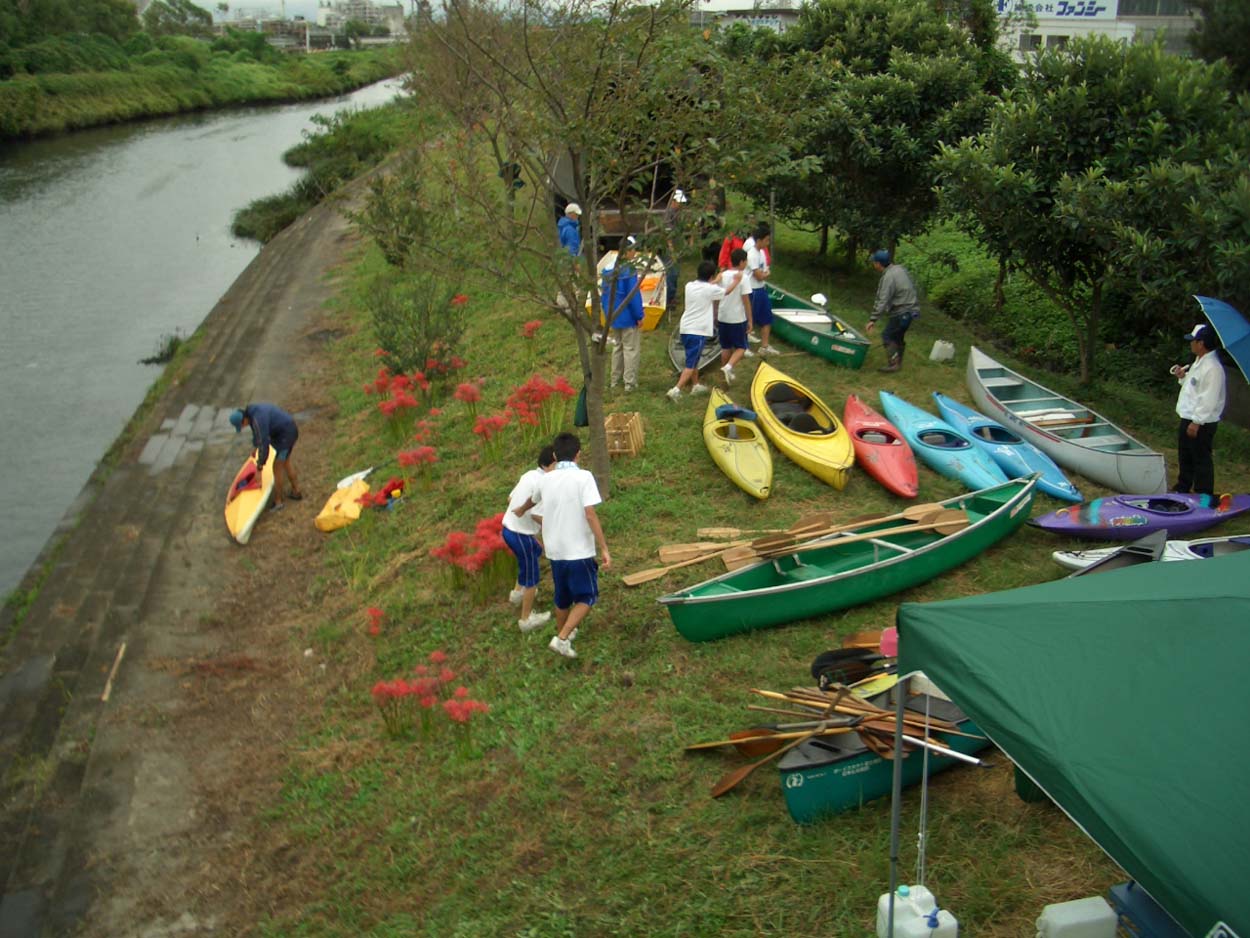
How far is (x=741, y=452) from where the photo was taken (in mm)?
9789

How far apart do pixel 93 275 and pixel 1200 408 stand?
23.9m

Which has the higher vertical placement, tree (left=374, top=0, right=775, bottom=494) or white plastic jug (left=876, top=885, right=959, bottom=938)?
tree (left=374, top=0, right=775, bottom=494)

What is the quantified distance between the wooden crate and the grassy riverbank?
1739 centimetres

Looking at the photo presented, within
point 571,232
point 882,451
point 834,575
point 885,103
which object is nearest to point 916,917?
point 834,575

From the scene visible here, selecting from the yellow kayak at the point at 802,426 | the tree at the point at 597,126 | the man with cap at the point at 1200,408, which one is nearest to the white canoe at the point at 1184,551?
the man with cap at the point at 1200,408

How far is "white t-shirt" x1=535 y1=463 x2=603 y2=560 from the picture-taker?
7082 mm

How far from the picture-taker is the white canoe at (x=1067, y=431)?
374 inches

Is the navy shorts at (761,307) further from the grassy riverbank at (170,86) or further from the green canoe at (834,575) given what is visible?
the grassy riverbank at (170,86)

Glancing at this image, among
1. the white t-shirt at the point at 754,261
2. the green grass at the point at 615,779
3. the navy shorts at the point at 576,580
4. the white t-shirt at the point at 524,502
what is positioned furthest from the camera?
the white t-shirt at the point at 754,261

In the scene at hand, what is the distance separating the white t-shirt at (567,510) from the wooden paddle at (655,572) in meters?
1.03

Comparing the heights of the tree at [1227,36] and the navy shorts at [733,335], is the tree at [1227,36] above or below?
above

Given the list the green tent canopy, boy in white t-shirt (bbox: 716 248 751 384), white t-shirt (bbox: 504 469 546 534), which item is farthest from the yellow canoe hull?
the green tent canopy

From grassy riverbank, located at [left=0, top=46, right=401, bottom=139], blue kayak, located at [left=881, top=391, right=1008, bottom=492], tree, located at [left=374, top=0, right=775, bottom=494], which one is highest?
grassy riverbank, located at [left=0, top=46, right=401, bottom=139]

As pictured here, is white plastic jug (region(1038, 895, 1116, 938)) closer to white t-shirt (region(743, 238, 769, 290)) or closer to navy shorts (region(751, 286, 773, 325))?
white t-shirt (region(743, 238, 769, 290))
